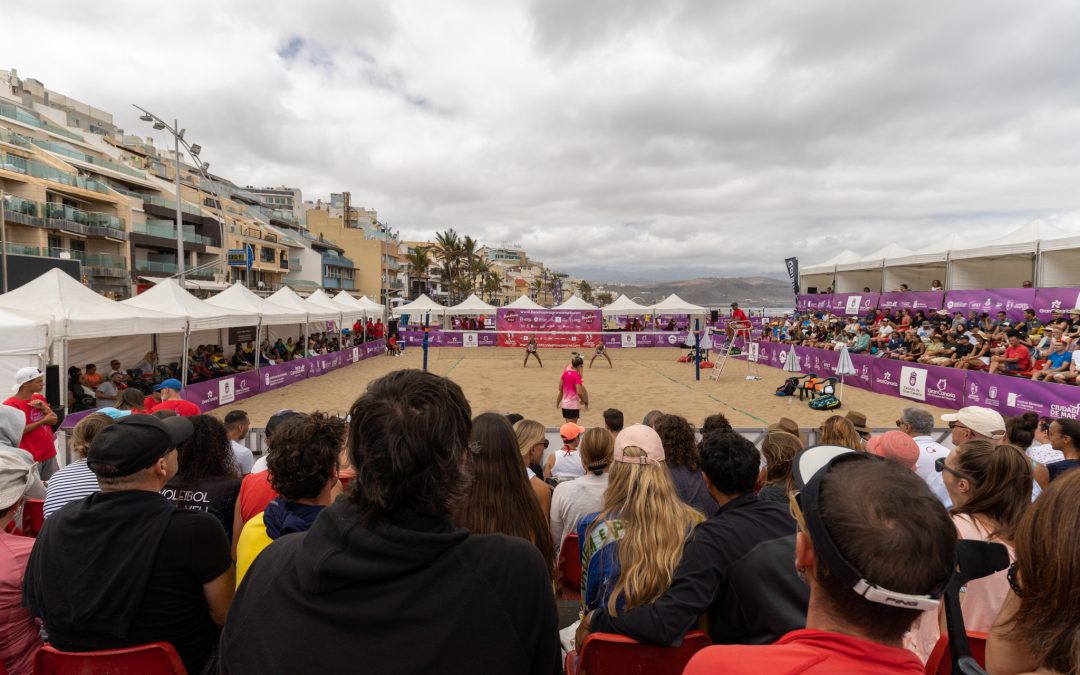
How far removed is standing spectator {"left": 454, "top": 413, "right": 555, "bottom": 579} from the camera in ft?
8.64

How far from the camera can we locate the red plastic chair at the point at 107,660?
195cm

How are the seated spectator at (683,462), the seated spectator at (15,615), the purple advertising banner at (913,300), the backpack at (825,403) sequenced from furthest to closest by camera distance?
the purple advertising banner at (913,300) → the backpack at (825,403) → the seated spectator at (683,462) → the seated spectator at (15,615)

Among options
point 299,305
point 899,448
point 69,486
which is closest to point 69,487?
point 69,486

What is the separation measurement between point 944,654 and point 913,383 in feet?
54.9

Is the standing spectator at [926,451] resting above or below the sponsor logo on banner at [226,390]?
above

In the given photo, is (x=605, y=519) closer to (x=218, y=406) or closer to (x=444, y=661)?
(x=444, y=661)

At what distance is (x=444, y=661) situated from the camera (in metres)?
1.15

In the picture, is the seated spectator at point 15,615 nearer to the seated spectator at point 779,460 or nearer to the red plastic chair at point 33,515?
the red plastic chair at point 33,515

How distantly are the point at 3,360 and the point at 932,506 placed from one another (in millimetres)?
13072

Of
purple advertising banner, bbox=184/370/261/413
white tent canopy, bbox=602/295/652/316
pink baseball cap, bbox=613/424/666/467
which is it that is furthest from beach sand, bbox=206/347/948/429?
pink baseball cap, bbox=613/424/666/467

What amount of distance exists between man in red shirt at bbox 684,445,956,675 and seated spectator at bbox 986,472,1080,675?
0.54 meters

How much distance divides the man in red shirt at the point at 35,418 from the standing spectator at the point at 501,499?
254 inches

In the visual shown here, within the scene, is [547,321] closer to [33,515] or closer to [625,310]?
[625,310]

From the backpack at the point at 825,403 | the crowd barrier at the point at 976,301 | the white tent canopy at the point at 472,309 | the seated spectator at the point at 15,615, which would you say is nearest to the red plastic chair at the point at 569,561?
the seated spectator at the point at 15,615
